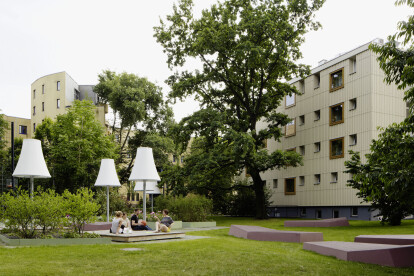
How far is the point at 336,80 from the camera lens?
37.4m

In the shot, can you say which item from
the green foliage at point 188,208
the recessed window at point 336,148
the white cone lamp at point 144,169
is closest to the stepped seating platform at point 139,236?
the white cone lamp at point 144,169

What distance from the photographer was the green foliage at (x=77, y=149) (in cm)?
3969

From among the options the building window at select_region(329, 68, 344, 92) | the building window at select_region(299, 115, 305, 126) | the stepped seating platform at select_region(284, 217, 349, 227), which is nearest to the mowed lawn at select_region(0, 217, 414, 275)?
the stepped seating platform at select_region(284, 217, 349, 227)

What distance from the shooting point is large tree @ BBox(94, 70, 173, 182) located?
49.1 metres

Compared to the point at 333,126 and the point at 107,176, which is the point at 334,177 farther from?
the point at 107,176

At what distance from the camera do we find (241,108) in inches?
1556

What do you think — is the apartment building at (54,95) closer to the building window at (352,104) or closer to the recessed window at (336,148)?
the recessed window at (336,148)

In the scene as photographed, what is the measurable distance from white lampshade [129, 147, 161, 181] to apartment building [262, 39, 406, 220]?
20.4 meters

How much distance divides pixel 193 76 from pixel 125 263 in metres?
28.3

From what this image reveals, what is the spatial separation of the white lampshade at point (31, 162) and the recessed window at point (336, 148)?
86.1ft

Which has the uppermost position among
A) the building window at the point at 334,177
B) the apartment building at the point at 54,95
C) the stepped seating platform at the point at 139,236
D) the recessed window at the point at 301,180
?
the apartment building at the point at 54,95

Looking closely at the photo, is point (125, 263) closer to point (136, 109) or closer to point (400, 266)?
point (400, 266)

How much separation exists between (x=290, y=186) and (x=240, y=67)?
1393cm

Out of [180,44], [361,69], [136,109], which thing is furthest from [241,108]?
[136,109]
